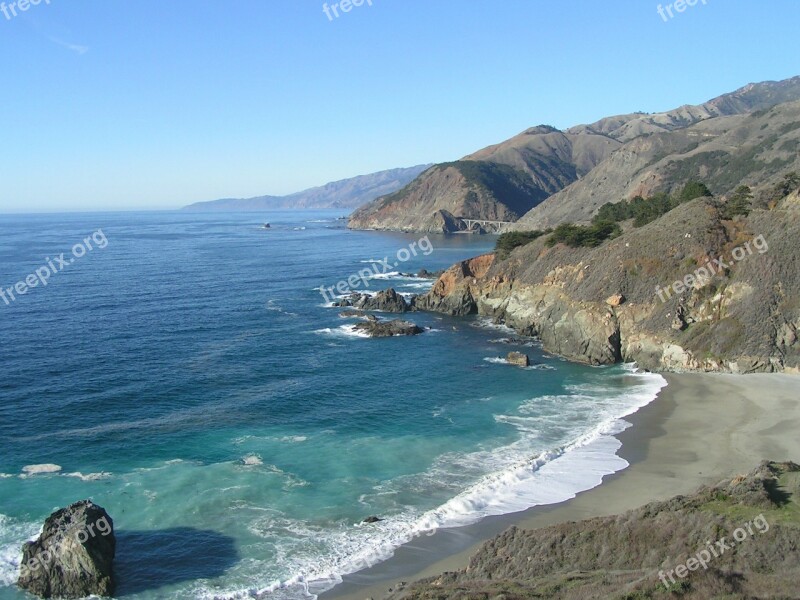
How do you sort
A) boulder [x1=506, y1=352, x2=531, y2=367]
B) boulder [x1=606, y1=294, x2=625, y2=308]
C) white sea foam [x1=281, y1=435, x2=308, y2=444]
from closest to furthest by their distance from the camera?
1. white sea foam [x1=281, y1=435, x2=308, y2=444]
2. boulder [x1=506, y1=352, x2=531, y2=367]
3. boulder [x1=606, y1=294, x2=625, y2=308]

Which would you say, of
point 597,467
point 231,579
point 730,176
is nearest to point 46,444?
point 231,579

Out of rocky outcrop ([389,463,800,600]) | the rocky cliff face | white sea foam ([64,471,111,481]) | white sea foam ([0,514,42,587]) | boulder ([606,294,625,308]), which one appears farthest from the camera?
boulder ([606,294,625,308])

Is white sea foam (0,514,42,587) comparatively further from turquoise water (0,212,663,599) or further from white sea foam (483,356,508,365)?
white sea foam (483,356,508,365)

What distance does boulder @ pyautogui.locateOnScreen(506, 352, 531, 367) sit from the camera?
56.0 metres

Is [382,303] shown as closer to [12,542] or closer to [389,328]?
[389,328]

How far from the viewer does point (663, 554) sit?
72.0 feet

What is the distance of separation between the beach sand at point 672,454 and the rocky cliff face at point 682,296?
2.90 metres

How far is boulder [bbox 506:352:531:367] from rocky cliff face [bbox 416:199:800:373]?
4649 millimetres

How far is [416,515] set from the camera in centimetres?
3081

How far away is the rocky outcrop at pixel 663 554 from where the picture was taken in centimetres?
1733

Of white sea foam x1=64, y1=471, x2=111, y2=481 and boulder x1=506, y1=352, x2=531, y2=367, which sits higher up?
white sea foam x1=64, y1=471, x2=111, y2=481

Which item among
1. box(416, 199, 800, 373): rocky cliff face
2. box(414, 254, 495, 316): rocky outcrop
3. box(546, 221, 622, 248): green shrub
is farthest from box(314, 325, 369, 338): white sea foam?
box(546, 221, 622, 248): green shrub

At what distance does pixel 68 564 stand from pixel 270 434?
53.6 ft

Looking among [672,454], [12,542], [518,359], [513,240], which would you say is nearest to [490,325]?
[513,240]
